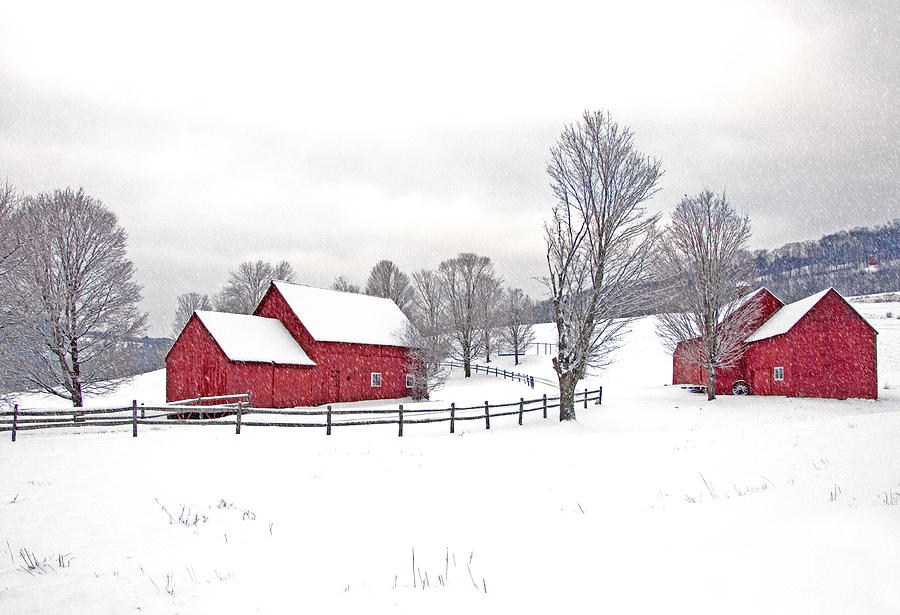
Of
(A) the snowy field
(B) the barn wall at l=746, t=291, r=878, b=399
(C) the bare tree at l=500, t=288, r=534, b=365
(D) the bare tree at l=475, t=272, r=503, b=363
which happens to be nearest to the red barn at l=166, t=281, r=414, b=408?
(A) the snowy field

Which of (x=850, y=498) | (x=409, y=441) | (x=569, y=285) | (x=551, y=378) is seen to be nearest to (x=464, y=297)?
(x=551, y=378)

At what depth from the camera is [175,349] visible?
31172 mm

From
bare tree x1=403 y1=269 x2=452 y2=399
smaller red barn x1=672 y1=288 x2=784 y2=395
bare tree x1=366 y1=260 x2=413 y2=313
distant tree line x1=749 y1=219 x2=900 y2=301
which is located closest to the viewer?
smaller red barn x1=672 y1=288 x2=784 y2=395

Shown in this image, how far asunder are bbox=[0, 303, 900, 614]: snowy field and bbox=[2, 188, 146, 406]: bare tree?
10.8 meters

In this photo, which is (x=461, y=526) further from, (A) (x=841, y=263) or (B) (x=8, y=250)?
(A) (x=841, y=263)

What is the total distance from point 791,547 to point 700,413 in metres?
23.5

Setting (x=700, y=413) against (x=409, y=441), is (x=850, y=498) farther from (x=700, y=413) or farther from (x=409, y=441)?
(x=700, y=413)

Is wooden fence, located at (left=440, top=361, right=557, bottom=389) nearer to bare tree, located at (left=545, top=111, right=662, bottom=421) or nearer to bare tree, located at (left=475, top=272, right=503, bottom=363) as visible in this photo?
bare tree, located at (left=475, top=272, right=503, bottom=363)

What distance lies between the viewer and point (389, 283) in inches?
2630

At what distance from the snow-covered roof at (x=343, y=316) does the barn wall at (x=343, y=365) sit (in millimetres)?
412

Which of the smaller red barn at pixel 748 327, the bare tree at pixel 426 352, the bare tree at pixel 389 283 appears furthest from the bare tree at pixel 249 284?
the smaller red barn at pixel 748 327

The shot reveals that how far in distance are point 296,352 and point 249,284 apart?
3083 centimetres

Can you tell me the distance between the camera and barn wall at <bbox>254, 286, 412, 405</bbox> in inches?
1296

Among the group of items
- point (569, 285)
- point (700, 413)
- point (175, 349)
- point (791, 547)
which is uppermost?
point (569, 285)
